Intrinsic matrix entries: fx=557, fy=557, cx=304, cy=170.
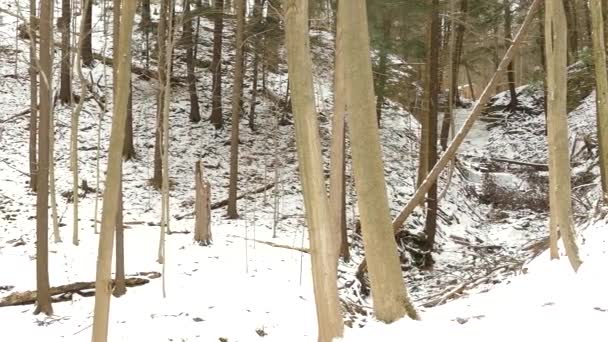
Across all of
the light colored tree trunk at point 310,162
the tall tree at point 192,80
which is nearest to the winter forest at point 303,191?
the light colored tree trunk at point 310,162

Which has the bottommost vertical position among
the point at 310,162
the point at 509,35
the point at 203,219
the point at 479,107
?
the point at 203,219

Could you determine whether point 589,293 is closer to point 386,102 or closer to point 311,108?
point 311,108

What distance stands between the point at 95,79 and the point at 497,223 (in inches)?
537

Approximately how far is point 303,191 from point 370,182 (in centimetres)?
70

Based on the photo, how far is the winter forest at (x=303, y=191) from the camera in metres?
5.28

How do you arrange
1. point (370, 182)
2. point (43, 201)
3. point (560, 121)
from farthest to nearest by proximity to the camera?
point (43, 201) → point (560, 121) → point (370, 182)

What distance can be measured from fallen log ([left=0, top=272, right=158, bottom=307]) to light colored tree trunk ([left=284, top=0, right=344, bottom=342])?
557 cm

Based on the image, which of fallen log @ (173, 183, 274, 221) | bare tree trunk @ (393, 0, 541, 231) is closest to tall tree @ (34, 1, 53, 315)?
fallen log @ (173, 183, 274, 221)

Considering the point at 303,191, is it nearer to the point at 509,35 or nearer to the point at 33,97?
the point at 33,97

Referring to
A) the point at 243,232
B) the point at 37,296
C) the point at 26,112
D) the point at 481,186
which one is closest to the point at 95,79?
the point at 26,112

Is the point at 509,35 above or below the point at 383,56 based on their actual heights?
above

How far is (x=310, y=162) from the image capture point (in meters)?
4.93

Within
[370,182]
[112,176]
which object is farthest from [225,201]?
[370,182]

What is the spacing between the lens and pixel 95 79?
61.7 feet
